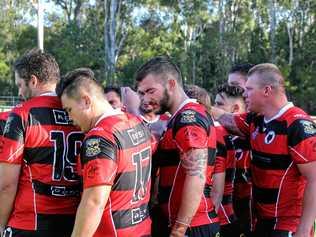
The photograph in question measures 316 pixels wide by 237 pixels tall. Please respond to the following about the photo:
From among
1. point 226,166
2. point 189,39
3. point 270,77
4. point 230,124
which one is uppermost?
point 270,77

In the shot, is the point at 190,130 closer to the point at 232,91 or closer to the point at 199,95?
the point at 199,95

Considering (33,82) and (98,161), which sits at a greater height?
(33,82)

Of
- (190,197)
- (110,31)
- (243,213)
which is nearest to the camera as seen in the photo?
(190,197)

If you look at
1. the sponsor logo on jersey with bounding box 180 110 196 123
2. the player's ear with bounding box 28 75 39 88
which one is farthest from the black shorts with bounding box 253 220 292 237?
the player's ear with bounding box 28 75 39 88

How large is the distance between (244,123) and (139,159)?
1.65m

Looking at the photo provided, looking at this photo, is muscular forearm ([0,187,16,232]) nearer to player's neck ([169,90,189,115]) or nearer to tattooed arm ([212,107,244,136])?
player's neck ([169,90,189,115])

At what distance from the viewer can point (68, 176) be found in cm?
411

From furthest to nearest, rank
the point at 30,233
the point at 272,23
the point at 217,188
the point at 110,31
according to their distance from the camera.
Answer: the point at 110,31 → the point at 272,23 → the point at 217,188 → the point at 30,233

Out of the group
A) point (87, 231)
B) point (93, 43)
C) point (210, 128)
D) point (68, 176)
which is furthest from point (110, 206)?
point (93, 43)

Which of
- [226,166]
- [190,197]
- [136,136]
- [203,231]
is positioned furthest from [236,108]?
[136,136]

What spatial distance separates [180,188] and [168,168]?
16 cm

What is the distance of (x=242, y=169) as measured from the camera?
5387mm

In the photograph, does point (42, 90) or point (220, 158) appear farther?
point (220, 158)

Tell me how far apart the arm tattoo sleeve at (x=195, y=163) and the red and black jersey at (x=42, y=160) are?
787 mm
